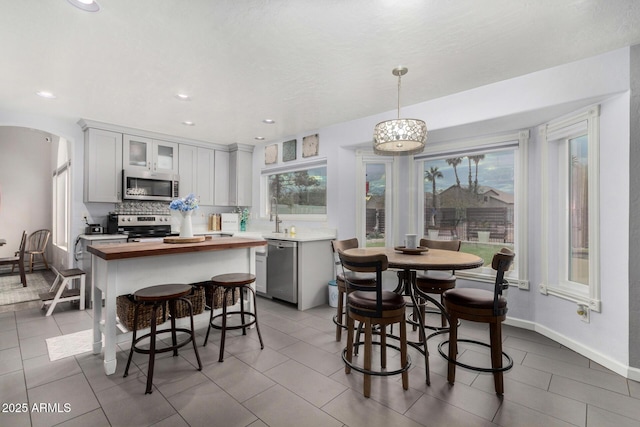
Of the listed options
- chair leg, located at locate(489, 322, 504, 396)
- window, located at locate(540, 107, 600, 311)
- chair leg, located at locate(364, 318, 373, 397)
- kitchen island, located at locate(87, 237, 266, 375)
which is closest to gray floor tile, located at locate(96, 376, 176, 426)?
kitchen island, located at locate(87, 237, 266, 375)

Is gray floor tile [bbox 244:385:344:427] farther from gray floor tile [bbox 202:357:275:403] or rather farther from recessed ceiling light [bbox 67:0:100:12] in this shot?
recessed ceiling light [bbox 67:0:100:12]

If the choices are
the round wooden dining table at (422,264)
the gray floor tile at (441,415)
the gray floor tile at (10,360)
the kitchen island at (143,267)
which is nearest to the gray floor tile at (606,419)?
the gray floor tile at (441,415)

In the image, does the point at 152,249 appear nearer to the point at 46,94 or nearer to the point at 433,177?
the point at 46,94

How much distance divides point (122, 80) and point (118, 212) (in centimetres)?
254

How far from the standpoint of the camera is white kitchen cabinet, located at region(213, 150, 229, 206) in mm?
5684

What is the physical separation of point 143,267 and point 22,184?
20.6 feet

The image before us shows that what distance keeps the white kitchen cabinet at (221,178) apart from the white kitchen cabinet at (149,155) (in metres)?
0.73

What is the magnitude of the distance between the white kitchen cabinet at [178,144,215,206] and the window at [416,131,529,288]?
358 centimetres

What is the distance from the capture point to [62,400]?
6.63 ft

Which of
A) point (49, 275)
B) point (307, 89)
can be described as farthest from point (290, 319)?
point (49, 275)

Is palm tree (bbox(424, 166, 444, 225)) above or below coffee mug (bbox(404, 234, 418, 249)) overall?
above

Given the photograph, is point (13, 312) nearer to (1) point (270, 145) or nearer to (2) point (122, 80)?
(2) point (122, 80)

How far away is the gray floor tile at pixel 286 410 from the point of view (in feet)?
Answer: 5.98

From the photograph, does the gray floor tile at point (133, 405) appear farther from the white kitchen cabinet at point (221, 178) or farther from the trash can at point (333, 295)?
the white kitchen cabinet at point (221, 178)
